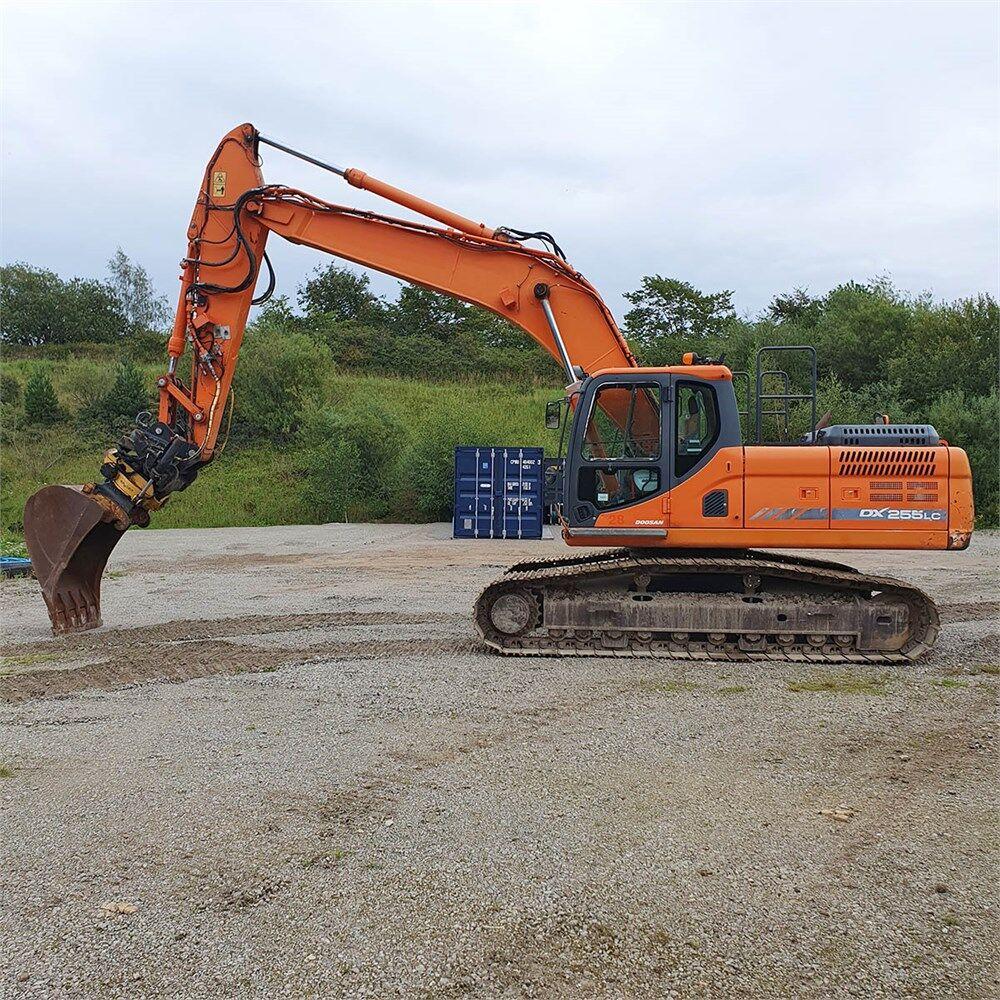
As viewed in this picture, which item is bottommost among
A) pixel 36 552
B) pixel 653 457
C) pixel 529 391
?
pixel 36 552

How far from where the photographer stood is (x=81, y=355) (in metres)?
44.8

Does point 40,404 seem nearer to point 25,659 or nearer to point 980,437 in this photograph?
point 25,659

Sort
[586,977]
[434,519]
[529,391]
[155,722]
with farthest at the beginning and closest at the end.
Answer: [529,391]
[434,519]
[155,722]
[586,977]

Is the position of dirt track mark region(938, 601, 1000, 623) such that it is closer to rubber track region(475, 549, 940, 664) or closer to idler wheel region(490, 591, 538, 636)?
rubber track region(475, 549, 940, 664)

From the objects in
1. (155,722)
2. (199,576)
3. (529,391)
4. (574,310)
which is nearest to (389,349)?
(529,391)

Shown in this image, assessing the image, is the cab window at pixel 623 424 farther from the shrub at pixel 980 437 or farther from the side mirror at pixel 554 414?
the shrub at pixel 980 437

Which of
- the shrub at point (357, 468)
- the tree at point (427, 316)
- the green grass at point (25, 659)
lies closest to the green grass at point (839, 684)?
the green grass at point (25, 659)

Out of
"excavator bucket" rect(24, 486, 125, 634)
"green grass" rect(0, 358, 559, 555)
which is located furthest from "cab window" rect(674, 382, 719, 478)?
"green grass" rect(0, 358, 559, 555)

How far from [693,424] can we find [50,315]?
163 ft

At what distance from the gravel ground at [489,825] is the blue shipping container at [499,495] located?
41.1ft

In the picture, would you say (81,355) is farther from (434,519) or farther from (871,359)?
(871,359)

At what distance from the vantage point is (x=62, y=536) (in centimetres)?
899

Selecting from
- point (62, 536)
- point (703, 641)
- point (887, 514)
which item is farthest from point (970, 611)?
point (62, 536)

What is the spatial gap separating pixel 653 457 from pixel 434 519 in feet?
56.2
